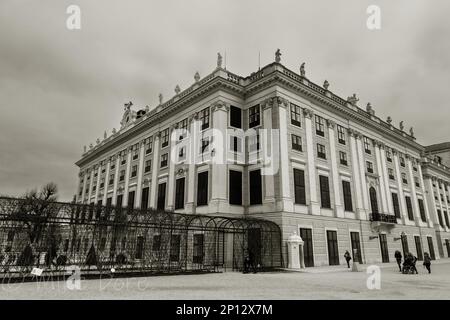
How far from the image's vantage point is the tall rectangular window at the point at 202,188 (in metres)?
28.1

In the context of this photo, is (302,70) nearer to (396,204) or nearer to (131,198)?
(396,204)

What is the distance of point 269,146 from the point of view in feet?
88.1

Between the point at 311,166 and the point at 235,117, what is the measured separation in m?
8.30

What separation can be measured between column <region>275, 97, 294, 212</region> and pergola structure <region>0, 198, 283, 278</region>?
2.26 meters

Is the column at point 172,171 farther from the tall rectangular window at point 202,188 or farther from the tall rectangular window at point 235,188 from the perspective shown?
the tall rectangular window at point 235,188

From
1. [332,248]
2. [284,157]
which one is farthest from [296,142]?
[332,248]

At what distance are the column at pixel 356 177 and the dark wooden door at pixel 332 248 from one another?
17.3 feet

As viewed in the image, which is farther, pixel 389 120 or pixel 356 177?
pixel 389 120

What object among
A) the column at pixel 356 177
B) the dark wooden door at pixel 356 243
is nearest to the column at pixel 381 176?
the column at pixel 356 177

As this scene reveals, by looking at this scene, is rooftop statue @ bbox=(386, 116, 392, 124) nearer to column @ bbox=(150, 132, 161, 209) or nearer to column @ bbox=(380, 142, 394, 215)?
column @ bbox=(380, 142, 394, 215)

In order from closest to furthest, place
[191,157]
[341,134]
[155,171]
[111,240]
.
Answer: [111,240], [191,157], [341,134], [155,171]

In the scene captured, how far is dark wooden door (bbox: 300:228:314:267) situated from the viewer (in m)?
25.3

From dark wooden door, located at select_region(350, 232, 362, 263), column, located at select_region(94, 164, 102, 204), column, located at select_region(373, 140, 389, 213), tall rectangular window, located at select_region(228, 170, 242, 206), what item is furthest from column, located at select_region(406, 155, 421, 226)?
column, located at select_region(94, 164, 102, 204)
